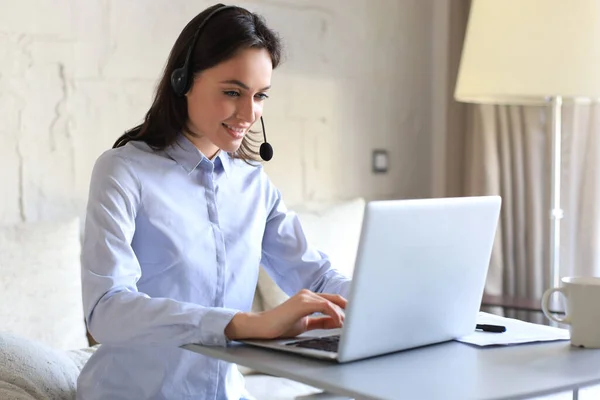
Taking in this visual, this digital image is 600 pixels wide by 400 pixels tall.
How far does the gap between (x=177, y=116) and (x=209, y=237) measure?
0.20 metres

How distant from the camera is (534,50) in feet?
8.04

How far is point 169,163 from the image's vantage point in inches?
56.6

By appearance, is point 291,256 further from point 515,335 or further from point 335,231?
point 335,231

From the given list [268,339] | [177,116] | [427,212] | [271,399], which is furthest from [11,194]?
[427,212]

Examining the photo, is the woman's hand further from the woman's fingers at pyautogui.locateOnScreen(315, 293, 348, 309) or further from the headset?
the headset

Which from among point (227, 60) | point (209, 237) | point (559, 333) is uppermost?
point (227, 60)

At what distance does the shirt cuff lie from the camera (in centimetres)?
115

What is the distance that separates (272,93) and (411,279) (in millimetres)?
1722

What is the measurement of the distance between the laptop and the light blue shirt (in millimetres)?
174

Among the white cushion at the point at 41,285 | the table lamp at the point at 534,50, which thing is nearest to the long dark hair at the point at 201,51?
the white cushion at the point at 41,285

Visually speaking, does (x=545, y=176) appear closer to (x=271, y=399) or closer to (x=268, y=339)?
(x=271, y=399)

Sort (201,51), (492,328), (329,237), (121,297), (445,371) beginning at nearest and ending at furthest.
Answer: (445,371)
(121,297)
(492,328)
(201,51)
(329,237)

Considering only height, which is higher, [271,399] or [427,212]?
[427,212]

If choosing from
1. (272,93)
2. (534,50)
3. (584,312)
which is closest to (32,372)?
(584,312)
